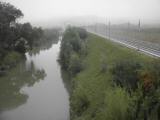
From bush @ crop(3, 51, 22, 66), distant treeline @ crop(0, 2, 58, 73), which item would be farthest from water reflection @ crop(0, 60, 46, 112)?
distant treeline @ crop(0, 2, 58, 73)

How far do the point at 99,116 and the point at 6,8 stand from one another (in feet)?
161

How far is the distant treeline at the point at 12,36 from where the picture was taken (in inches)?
2151

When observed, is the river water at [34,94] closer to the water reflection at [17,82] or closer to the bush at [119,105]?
the water reflection at [17,82]

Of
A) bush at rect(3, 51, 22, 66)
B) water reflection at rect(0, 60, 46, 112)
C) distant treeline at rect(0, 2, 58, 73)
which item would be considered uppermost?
distant treeline at rect(0, 2, 58, 73)

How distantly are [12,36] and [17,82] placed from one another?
60.9 feet

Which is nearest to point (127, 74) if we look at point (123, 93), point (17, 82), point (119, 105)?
point (123, 93)

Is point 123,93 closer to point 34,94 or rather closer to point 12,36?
point 34,94

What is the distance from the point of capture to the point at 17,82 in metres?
43.6

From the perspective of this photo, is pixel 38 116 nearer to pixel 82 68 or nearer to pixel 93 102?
pixel 93 102

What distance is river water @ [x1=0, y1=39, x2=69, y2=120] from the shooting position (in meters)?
28.9

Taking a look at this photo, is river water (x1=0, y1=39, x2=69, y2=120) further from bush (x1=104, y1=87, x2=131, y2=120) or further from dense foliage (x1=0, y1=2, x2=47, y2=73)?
bush (x1=104, y1=87, x2=131, y2=120)

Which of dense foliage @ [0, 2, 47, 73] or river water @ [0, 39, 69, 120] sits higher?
dense foliage @ [0, 2, 47, 73]

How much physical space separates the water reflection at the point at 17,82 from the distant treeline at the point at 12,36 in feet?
9.84

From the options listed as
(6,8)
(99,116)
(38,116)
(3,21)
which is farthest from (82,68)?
(6,8)
